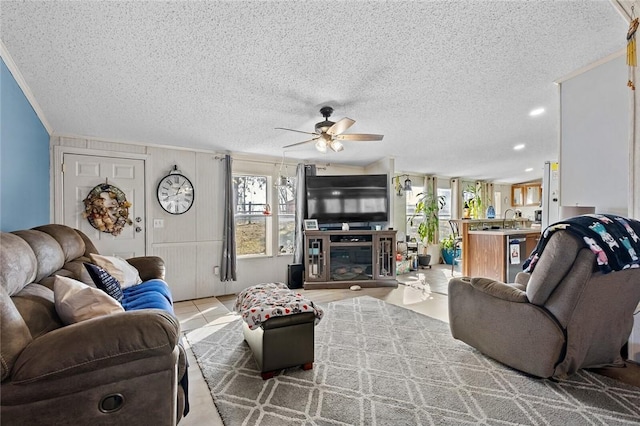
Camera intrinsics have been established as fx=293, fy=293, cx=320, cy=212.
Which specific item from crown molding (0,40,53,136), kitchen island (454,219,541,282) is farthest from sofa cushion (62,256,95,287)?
kitchen island (454,219,541,282)

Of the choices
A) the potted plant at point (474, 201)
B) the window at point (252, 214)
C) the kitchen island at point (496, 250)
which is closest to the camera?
the kitchen island at point (496, 250)

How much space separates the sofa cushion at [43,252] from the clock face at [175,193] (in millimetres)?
2271

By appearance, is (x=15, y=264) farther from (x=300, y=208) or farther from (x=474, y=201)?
(x=474, y=201)

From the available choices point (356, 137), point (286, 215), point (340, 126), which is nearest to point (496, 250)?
point (356, 137)

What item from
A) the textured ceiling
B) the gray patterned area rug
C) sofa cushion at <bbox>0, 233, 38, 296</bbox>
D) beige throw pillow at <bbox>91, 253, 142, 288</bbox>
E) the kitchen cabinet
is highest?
the textured ceiling

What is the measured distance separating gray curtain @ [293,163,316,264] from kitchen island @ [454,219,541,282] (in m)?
2.69

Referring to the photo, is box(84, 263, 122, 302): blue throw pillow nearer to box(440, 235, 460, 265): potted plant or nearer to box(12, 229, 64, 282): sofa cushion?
box(12, 229, 64, 282): sofa cushion

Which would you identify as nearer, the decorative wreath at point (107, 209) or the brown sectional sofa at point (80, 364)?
the brown sectional sofa at point (80, 364)

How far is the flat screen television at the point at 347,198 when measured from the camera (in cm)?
506

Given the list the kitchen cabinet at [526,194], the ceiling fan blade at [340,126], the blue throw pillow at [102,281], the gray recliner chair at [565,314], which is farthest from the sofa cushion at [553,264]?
the kitchen cabinet at [526,194]

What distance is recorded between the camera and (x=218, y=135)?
12.2 feet

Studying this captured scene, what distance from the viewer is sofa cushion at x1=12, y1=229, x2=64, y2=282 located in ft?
5.22

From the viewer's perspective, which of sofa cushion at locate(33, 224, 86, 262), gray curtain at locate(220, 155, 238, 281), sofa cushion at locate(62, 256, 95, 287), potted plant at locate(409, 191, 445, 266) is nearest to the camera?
sofa cushion at locate(62, 256, 95, 287)

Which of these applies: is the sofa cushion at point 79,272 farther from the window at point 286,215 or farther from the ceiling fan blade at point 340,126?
the window at point 286,215
